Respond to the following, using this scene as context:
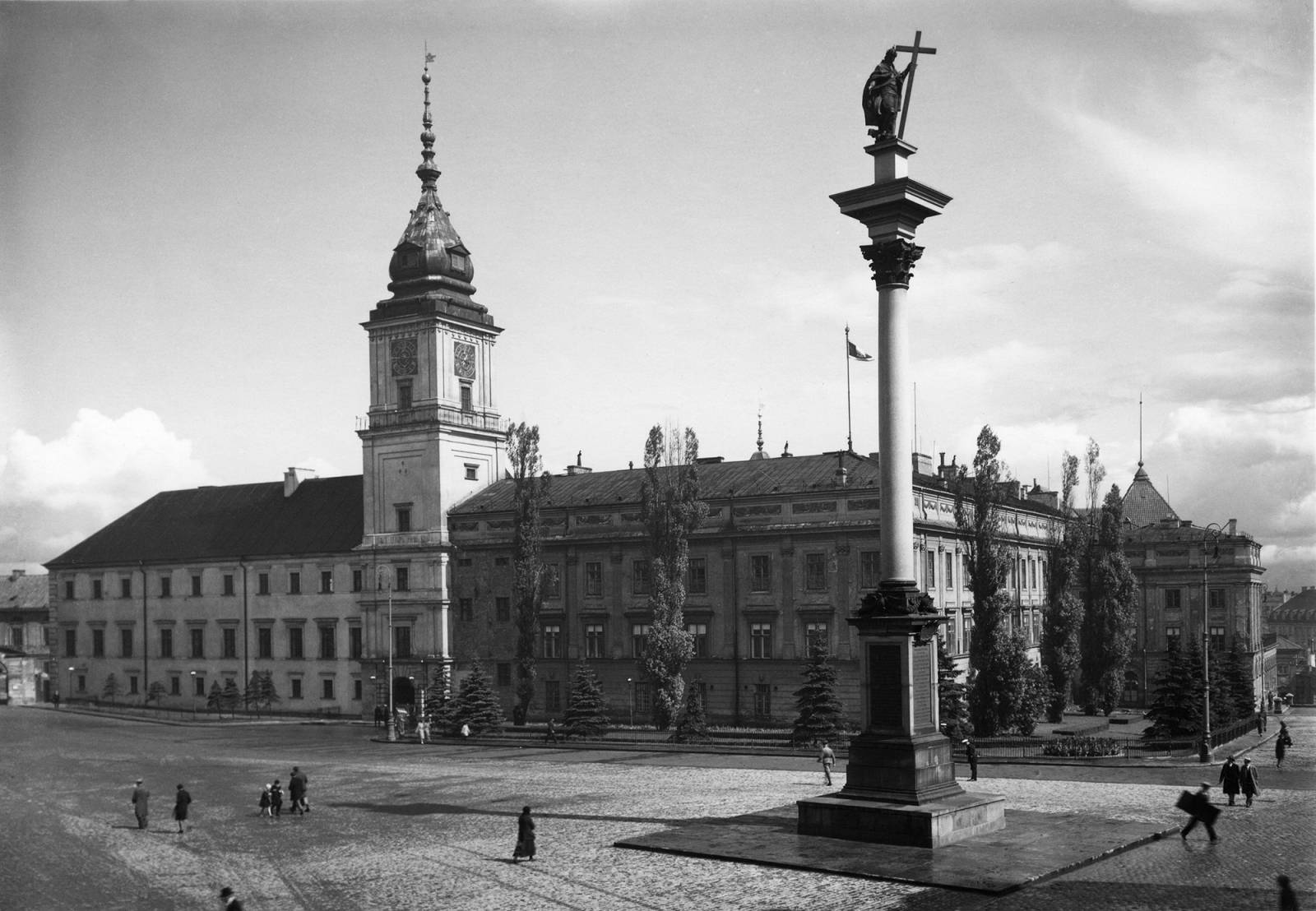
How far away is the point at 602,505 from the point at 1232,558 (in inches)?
1688

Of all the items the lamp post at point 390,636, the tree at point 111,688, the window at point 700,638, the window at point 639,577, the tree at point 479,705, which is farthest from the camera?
the tree at point 111,688

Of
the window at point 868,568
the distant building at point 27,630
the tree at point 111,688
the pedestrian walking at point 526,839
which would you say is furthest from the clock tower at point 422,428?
the pedestrian walking at point 526,839

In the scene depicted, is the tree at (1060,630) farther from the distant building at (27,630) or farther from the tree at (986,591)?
the distant building at (27,630)

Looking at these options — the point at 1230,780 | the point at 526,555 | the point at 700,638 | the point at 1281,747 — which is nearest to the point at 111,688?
the point at 526,555

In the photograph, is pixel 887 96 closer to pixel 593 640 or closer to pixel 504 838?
pixel 504 838

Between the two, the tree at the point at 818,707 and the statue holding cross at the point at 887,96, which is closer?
the statue holding cross at the point at 887,96

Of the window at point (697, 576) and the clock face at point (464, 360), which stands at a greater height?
the clock face at point (464, 360)

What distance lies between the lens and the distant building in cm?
9281

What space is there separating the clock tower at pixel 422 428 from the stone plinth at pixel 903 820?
45750mm

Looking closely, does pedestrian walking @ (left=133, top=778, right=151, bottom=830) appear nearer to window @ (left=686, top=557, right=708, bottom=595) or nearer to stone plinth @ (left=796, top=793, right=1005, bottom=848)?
stone plinth @ (left=796, top=793, right=1005, bottom=848)

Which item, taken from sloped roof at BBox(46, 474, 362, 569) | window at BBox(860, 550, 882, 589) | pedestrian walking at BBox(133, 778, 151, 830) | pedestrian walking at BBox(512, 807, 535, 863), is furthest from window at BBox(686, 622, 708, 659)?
pedestrian walking at BBox(512, 807, 535, 863)

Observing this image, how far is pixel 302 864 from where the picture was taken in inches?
1019

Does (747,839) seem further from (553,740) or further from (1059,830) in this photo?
(553,740)

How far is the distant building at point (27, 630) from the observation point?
305ft
